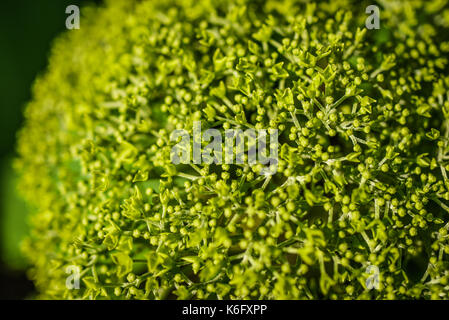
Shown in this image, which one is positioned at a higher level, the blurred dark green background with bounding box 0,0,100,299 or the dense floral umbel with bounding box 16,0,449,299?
the blurred dark green background with bounding box 0,0,100,299

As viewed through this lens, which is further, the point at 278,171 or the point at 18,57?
the point at 18,57

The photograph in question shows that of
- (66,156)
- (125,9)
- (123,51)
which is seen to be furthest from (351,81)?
(125,9)

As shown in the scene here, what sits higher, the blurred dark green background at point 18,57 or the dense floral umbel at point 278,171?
the blurred dark green background at point 18,57

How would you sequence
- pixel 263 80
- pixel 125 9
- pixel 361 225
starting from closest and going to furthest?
1. pixel 361 225
2. pixel 263 80
3. pixel 125 9

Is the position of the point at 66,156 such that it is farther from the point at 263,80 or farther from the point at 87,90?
the point at 263,80

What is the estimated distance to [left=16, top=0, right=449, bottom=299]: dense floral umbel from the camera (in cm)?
67

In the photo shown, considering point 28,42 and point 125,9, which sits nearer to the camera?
point 125,9

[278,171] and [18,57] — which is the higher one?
[18,57]

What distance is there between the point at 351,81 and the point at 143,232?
1.69 ft

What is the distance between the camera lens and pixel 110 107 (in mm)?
907

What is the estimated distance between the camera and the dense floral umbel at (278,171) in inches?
26.4

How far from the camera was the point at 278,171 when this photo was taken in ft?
2.23

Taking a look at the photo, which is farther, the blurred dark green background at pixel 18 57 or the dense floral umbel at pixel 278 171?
the blurred dark green background at pixel 18 57

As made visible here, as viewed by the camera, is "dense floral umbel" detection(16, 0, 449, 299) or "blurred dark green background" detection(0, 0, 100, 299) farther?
"blurred dark green background" detection(0, 0, 100, 299)
